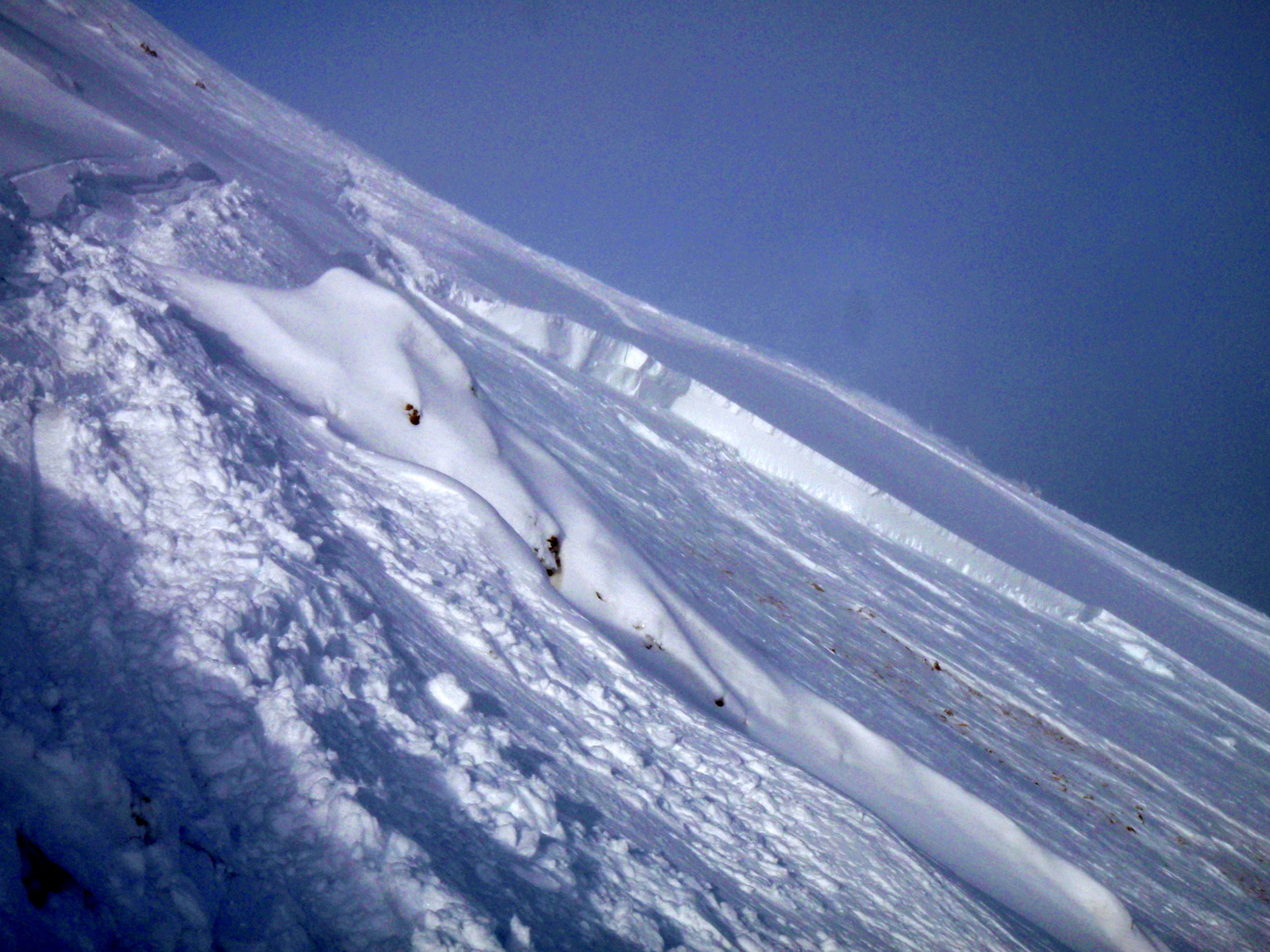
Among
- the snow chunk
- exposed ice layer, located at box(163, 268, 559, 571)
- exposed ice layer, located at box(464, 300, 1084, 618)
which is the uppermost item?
exposed ice layer, located at box(464, 300, 1084, 618)

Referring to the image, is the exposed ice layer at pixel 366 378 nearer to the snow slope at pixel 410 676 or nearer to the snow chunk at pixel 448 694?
the snow slope at pixel 410 676

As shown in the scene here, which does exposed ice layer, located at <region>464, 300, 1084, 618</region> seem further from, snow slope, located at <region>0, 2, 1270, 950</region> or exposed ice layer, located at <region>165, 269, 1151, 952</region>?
exposed ice layer, located at <region>165, 269, 1151, 952</region>

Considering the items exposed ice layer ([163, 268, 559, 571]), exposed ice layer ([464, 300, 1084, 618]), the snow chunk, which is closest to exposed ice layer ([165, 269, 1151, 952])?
exposed ice layer ([163, 268, 559, 571])

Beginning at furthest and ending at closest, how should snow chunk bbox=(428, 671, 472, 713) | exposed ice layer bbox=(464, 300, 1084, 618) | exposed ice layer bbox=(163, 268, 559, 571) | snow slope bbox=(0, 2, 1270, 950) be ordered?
exposed ice layer bbox=(464, 300, 1084, 618), exposed ice layer bbox=(163, 268, 559, 571), snow chunk bbox=(428, 671, 472, 713), snow slope bbox=(0, 2, 1270, 950)

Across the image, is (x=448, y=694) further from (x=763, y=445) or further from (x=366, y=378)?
(x=763, y=445)

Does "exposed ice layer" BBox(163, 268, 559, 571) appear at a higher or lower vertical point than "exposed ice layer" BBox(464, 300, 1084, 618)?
lower

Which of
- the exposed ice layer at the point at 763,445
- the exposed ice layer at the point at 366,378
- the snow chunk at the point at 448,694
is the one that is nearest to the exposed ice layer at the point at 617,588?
the exposed ice layer at the point at 366,378

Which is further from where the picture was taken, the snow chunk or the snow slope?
the snow chunk

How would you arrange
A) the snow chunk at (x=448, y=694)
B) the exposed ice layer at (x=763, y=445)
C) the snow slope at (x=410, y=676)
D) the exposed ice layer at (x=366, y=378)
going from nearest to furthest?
the snow slope at (x=410, y=676)
the snow chunk at (x=448, y=694)
the exposed ice layer at (x=366, y=378)
the exposed ice layer at (x=763, y=445)
